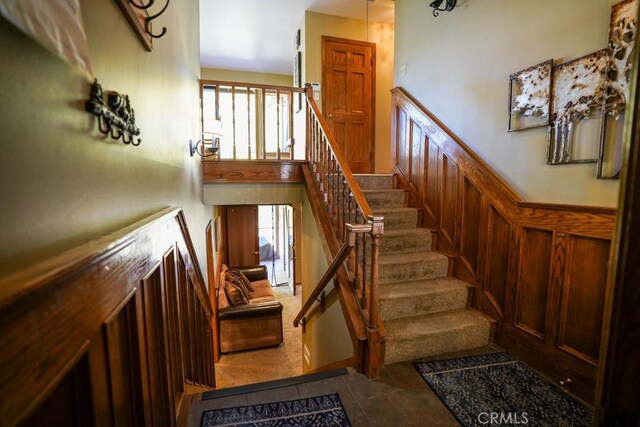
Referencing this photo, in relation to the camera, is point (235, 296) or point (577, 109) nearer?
point (577, 109)

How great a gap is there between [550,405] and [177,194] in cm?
248

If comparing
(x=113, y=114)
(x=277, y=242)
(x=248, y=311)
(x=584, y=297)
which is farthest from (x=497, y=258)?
(x=277, y=242)

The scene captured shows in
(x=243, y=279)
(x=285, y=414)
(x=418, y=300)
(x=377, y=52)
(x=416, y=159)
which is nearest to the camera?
(x=285, y=414)

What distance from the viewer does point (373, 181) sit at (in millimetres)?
3666

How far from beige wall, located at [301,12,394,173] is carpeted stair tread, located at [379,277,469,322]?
2871 mm

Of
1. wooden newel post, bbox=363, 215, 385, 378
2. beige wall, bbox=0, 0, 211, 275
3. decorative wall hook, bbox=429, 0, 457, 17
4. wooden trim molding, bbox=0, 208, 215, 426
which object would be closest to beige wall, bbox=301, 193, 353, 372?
wooden newel post, bbox=363, 215, 385, 378

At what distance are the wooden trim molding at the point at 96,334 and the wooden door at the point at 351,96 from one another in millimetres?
3803

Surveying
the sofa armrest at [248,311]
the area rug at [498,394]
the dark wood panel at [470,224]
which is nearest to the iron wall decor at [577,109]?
the dark wood panel at [470,224]

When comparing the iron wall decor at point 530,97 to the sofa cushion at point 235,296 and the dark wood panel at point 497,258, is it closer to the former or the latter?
the dark wood panel at point 497,258

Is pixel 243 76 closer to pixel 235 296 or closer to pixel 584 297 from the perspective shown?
pixel 235 296

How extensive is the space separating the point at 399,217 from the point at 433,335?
1.27 metres

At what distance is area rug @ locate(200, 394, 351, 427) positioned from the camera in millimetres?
1631

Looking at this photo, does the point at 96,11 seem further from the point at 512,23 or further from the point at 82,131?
the point at 512,23

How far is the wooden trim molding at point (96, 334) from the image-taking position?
43 centimetres
